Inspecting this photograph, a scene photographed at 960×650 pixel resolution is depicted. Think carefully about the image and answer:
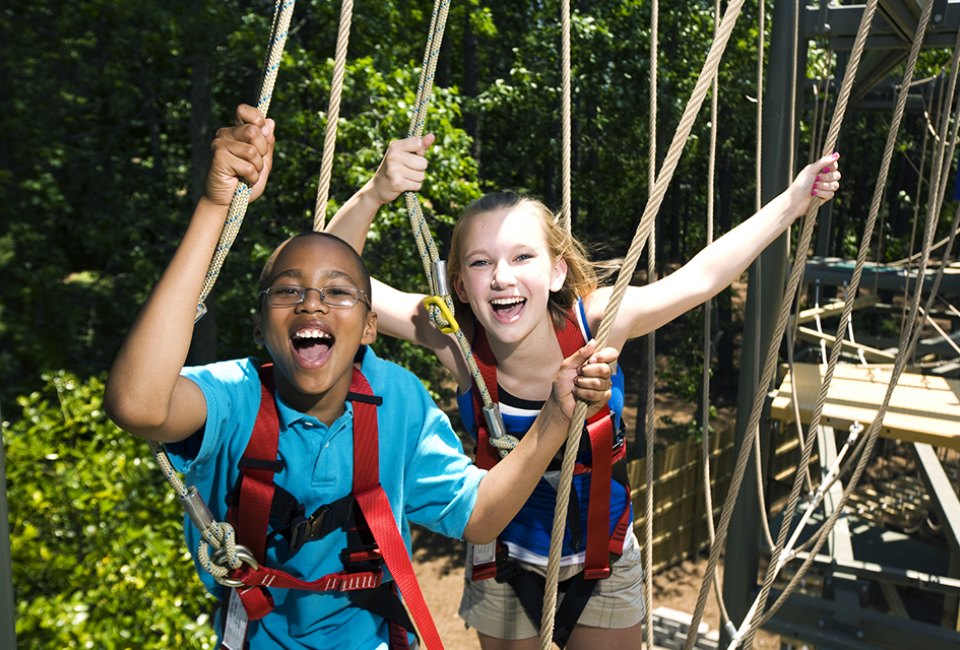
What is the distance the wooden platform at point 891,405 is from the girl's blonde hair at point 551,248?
173cm

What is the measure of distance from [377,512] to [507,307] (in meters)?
0.64

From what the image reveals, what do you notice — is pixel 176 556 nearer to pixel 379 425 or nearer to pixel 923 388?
pixel 379 425

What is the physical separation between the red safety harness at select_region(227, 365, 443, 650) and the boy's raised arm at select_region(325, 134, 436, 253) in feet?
1.81

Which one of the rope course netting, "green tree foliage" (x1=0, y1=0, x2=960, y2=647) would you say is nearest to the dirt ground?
"green tree foliage" (x1=0, y1=0, x2=960, y2=647)

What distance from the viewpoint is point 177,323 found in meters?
1.11

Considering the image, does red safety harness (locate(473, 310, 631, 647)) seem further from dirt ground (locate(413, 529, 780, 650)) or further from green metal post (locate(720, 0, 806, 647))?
dirt ground (locate(413, 529, 780, 650))

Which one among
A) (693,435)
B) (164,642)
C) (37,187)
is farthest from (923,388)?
(37,187)

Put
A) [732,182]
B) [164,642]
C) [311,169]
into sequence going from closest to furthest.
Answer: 1. [164,642]
2. [311,169]
3. [732,182]

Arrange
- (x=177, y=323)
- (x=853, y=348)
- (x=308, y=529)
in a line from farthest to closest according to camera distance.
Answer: (x=853, y=348)
(x=308, y=529)
(x=177, y=323)

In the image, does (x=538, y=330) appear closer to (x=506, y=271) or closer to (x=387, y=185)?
(x=506, y=271)

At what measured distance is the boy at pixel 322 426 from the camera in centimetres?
127

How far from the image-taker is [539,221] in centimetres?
192

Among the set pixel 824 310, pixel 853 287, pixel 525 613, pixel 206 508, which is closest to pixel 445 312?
pixel 206 508

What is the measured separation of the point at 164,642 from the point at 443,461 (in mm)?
3035
